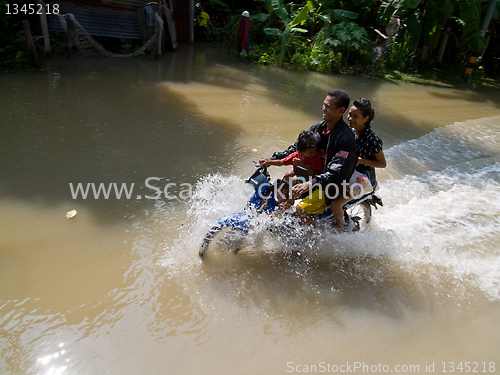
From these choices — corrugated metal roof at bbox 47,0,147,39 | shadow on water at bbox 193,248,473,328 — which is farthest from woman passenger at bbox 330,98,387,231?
corrugated metal roof at bbox 47,0,147,39

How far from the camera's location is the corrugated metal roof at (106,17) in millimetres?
10930

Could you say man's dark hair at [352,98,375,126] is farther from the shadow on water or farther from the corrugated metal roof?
the corrugated metal roof

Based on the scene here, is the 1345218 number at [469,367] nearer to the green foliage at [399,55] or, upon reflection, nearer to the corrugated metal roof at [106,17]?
the green foliage at [399,55]

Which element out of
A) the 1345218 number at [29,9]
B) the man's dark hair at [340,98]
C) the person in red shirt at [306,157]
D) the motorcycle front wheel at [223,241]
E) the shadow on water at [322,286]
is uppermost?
the man's dark hair at [340,98]

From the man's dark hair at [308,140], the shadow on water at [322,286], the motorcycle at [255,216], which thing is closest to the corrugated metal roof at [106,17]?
the motorcycle at [255,216]

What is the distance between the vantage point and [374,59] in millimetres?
12258

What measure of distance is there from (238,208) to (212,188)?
65 cm

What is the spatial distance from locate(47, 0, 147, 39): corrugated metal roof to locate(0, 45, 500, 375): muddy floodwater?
5.41 meters

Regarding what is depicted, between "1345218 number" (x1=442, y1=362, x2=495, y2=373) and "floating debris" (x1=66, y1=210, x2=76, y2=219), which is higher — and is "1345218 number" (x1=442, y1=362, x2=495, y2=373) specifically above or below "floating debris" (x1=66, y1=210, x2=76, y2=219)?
below

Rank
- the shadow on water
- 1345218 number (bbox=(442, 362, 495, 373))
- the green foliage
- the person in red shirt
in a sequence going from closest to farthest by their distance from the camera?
1345218 number (bbox=(442, 362, 495, 373)) → the person in red shirt → the shadow on water → the green foliage

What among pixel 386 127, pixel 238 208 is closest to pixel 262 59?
pixel 386 127

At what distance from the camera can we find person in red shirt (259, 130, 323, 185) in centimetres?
322

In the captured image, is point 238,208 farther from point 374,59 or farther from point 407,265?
point 374,59

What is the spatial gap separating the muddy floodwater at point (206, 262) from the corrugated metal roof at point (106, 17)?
5413mm
